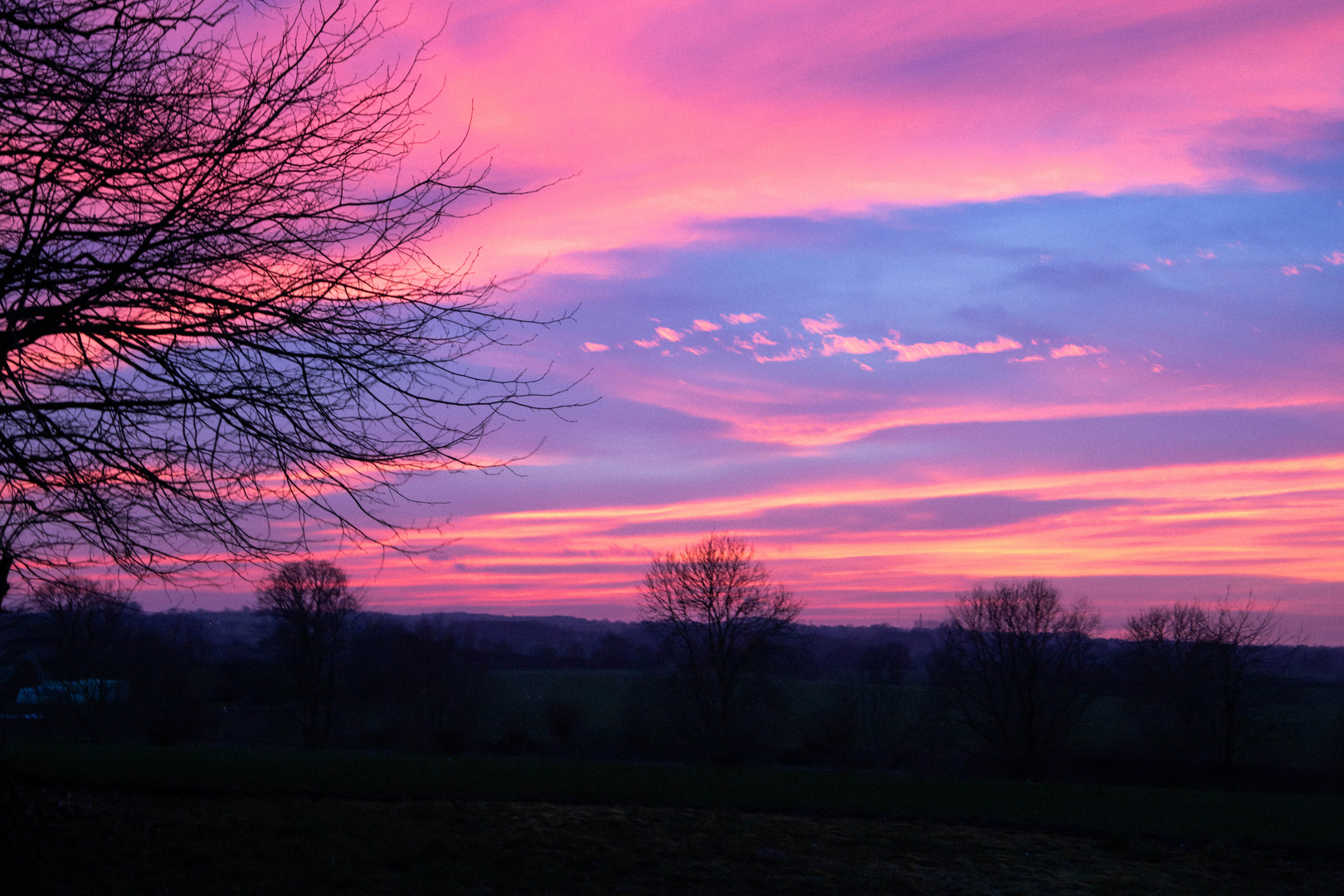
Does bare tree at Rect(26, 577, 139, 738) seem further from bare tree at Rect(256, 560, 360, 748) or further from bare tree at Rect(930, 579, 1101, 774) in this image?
bare tree at Rect(930, 579, 1101, 774)

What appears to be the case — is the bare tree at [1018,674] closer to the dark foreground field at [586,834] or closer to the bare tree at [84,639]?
the dark foreground field at [586,834]

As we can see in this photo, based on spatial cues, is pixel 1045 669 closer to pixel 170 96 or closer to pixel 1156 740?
pixel 1156 740

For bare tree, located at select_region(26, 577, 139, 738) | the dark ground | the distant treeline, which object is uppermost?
bare tree, located at select_region(26, 577, 139, 738)

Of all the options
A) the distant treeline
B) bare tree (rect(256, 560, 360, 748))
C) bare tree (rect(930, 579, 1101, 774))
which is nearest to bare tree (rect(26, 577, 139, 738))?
the distant treeline

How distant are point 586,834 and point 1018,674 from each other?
3679 centimetres

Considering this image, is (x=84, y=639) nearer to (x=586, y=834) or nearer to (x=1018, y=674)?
(x=586, y=834)

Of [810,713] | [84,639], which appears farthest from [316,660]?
[84,639]

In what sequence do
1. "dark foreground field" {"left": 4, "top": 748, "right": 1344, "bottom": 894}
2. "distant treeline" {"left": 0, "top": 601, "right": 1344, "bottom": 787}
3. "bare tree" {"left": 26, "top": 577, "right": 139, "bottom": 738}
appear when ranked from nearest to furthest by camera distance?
"bare tree" {"left": 26, "top": 577, "right": 139, "bottom": 738} → "dark foreground field" {"left": 4, "top": 748, "right": 1344, "bottom": 894} → "distant treeline" {"left": 0, "top": 601, "right": 1344, "bottom": 787}

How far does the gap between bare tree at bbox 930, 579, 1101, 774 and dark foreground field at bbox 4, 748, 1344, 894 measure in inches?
799

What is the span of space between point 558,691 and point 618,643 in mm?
13827

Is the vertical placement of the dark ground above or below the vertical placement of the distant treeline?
above

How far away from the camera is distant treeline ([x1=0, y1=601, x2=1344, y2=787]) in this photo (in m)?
39.1

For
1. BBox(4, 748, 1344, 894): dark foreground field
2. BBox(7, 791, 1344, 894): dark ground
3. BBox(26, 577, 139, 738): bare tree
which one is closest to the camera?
BBox(26, 577, 139, 738): bare tree

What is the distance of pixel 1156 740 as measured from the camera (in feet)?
137
